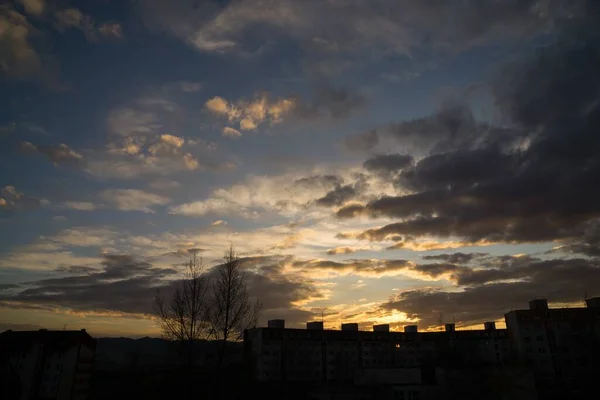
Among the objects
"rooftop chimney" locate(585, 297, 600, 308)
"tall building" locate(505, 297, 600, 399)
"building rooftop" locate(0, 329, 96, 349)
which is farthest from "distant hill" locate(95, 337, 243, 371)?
"rooftop chimney" locate(585, 297, 600, 308)

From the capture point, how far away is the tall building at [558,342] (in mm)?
74312

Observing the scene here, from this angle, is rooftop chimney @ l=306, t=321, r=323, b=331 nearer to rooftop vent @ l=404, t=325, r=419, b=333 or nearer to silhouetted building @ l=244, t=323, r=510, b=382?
silhouetted building @ l=244, t=323, r=510, b=382

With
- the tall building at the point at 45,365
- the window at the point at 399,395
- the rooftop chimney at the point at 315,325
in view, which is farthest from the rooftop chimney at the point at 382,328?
the tall building at the point at 45,365

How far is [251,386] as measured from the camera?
4153 centimetres

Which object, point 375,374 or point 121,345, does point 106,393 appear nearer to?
point 375,374

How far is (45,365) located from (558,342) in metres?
87.4

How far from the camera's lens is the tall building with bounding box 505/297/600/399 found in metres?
74.3

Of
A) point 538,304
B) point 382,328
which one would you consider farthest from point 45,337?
point 538,304

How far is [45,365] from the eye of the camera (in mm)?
31141

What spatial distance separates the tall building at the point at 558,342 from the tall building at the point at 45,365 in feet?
244

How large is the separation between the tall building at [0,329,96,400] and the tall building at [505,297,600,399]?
7428 cm

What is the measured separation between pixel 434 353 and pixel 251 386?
239 feet

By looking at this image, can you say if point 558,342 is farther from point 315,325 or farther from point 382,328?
point 315,325

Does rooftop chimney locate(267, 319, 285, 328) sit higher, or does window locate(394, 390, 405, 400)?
rooftop chimney locate(267, 319, 285, 328)
